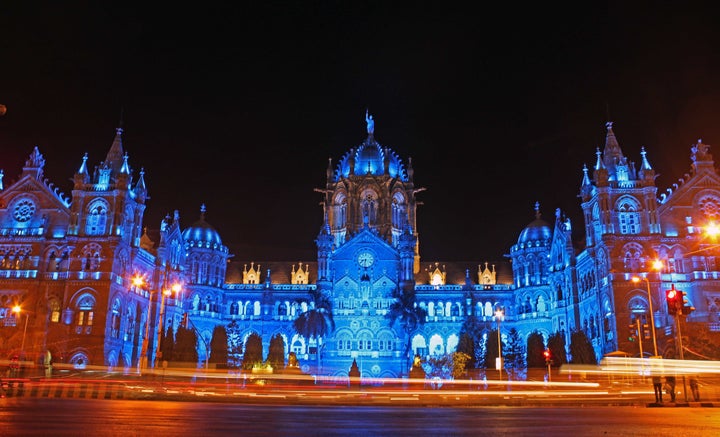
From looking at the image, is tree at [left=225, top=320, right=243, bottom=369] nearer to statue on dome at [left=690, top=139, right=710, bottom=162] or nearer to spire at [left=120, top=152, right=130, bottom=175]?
spire at [left=120, top=152, right=130, bottom=175]

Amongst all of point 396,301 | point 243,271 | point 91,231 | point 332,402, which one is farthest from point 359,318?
point 332,402

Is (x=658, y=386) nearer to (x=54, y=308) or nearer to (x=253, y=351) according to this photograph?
(x=253, y=351)

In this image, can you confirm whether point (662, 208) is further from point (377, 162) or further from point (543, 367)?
point (377, 162)

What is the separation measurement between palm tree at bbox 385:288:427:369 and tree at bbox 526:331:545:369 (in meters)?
16.4

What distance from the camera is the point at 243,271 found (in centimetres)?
9656

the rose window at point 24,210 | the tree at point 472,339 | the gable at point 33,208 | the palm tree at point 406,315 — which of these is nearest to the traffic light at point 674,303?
the tree at point 472,339

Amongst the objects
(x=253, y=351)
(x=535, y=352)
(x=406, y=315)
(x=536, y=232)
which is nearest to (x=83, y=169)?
(x=253, y=351)

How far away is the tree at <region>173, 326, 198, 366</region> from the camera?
65062 millimetres

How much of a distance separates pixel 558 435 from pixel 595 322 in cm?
5982

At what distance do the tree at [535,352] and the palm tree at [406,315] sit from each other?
1641cm

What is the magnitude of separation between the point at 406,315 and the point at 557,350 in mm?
21097

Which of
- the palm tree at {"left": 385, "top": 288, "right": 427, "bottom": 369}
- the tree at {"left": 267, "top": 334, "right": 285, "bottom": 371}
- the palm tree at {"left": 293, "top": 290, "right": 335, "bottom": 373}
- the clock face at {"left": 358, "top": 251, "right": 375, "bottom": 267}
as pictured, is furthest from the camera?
the clock face at {"left": 358, "top": 251, "right": 375, "bottom": 267}

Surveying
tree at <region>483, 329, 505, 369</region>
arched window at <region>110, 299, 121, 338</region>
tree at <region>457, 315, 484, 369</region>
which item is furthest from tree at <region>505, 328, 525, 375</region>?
arched window at <region>110, 299, 121, 338</region>

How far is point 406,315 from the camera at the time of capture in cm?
7844
